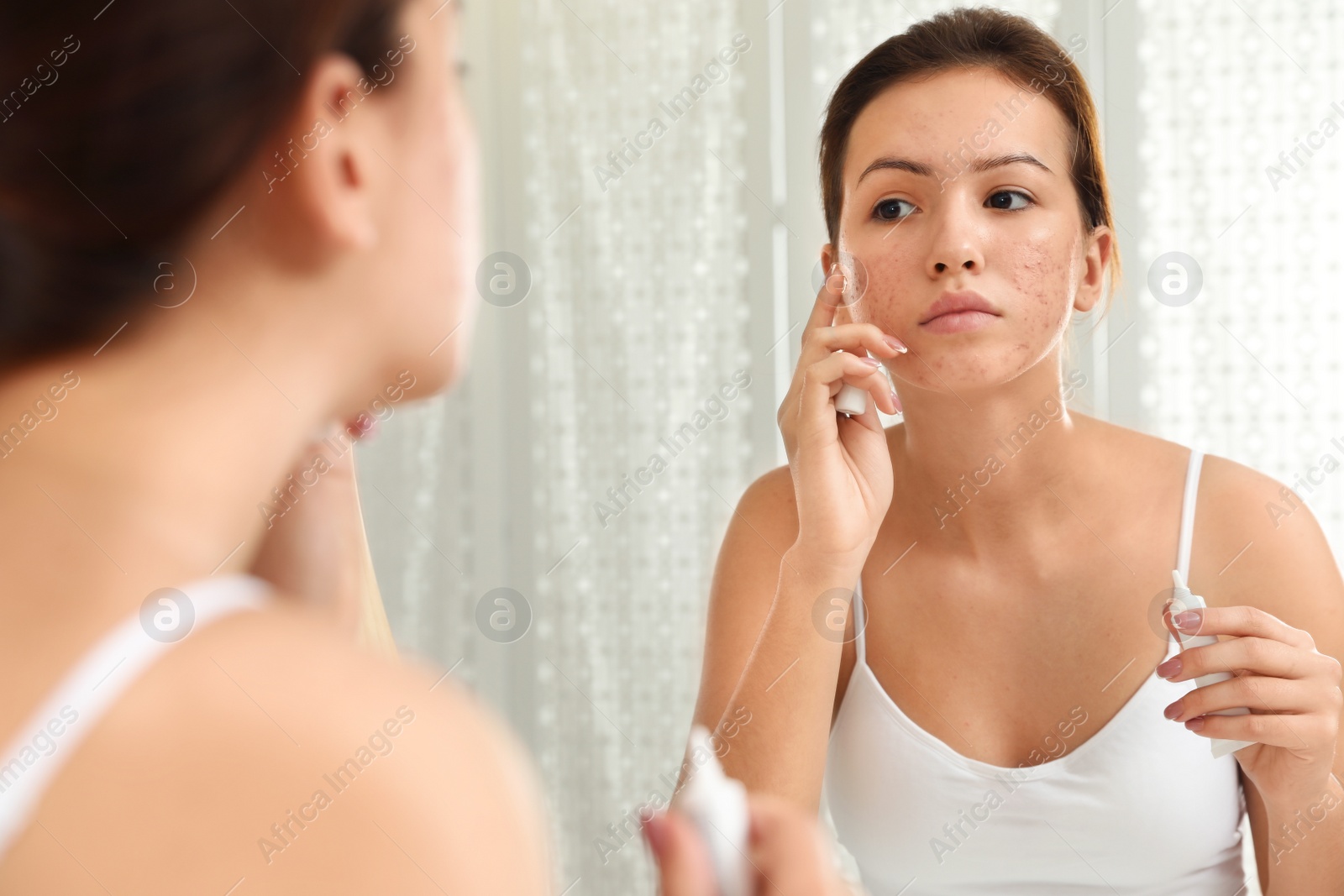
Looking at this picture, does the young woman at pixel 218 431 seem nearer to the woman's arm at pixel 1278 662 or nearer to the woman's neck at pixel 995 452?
the woman's arm at pixel 1278 662

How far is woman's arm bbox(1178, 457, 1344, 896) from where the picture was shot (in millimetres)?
797

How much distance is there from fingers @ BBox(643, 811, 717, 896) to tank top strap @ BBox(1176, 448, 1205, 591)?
0.88 metres

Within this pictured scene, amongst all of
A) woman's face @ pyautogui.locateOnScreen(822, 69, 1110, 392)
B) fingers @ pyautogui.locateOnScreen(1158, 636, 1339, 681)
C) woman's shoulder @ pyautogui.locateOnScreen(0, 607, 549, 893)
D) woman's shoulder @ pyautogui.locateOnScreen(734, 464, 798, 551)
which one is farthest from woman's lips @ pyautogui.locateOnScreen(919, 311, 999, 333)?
woman's shoulder @ pyautogui.locateOnScreen(0, 607, 549, 893)

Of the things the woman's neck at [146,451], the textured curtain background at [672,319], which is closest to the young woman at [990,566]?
the textured curtain background at [672,319]

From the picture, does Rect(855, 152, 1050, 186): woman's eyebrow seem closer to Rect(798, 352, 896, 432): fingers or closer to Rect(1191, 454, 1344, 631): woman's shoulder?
Rect(798, 352, 896, 432): fingers

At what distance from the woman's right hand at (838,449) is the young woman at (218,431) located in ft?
2.06

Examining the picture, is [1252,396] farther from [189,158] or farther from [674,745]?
[189,158]

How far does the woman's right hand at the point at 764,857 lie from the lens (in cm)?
33

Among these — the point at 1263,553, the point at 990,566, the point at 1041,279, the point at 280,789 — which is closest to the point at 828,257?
the point at 1041,279

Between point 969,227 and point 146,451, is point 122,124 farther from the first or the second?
point 969,227

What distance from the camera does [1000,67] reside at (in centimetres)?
106

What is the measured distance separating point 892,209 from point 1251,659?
55cm

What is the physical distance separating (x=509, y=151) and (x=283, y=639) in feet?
5.96

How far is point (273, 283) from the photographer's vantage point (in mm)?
366
